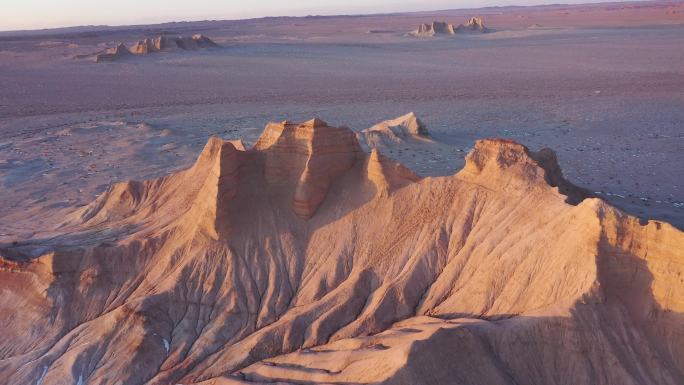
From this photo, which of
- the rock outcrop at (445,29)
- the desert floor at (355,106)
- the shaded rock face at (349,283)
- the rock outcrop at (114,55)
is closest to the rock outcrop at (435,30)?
the rock outcrop at (445,29)

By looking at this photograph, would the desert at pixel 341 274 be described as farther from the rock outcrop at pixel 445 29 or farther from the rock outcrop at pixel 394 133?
the rock outcrop at pixel 445 29

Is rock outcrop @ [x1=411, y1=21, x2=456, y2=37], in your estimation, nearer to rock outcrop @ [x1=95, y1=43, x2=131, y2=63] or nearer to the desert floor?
the desert floor

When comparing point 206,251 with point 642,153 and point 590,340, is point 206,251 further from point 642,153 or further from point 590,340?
point 642,153

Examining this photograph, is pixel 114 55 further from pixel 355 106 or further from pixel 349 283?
pixel 349 283

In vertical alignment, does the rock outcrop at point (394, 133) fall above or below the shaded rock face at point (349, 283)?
below

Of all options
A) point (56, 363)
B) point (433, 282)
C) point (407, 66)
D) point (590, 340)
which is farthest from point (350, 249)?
point (407, 66)

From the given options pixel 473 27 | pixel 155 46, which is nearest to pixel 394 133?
pixel 155 46
